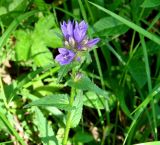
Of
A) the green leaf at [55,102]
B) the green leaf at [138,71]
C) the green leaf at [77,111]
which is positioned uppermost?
the green leaf at [55,102]

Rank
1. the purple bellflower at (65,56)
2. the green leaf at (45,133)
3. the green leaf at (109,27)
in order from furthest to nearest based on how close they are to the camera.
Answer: the green leaf at (109,27) → the green leaf at (45,133) → the purple bellflower at (65,56)

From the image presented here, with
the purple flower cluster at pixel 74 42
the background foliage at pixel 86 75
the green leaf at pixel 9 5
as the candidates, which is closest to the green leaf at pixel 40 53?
the background foliage at pixel 86 75

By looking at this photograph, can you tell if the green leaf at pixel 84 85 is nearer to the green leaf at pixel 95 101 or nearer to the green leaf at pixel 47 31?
the green leaf at pixel 95 101

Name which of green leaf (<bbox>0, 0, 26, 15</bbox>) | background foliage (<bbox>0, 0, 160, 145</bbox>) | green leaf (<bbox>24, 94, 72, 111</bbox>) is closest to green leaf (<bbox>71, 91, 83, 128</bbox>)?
green leaf (<bbox>24, 94, 72, 111</bbox>)

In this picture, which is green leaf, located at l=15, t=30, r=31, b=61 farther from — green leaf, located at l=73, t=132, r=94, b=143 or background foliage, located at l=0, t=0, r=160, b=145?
green leaf, located at l=73, t=132, r=94, b=143

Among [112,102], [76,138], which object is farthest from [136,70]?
[76,138]

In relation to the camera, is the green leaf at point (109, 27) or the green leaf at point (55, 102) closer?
the green leaf at point (55, 102)
